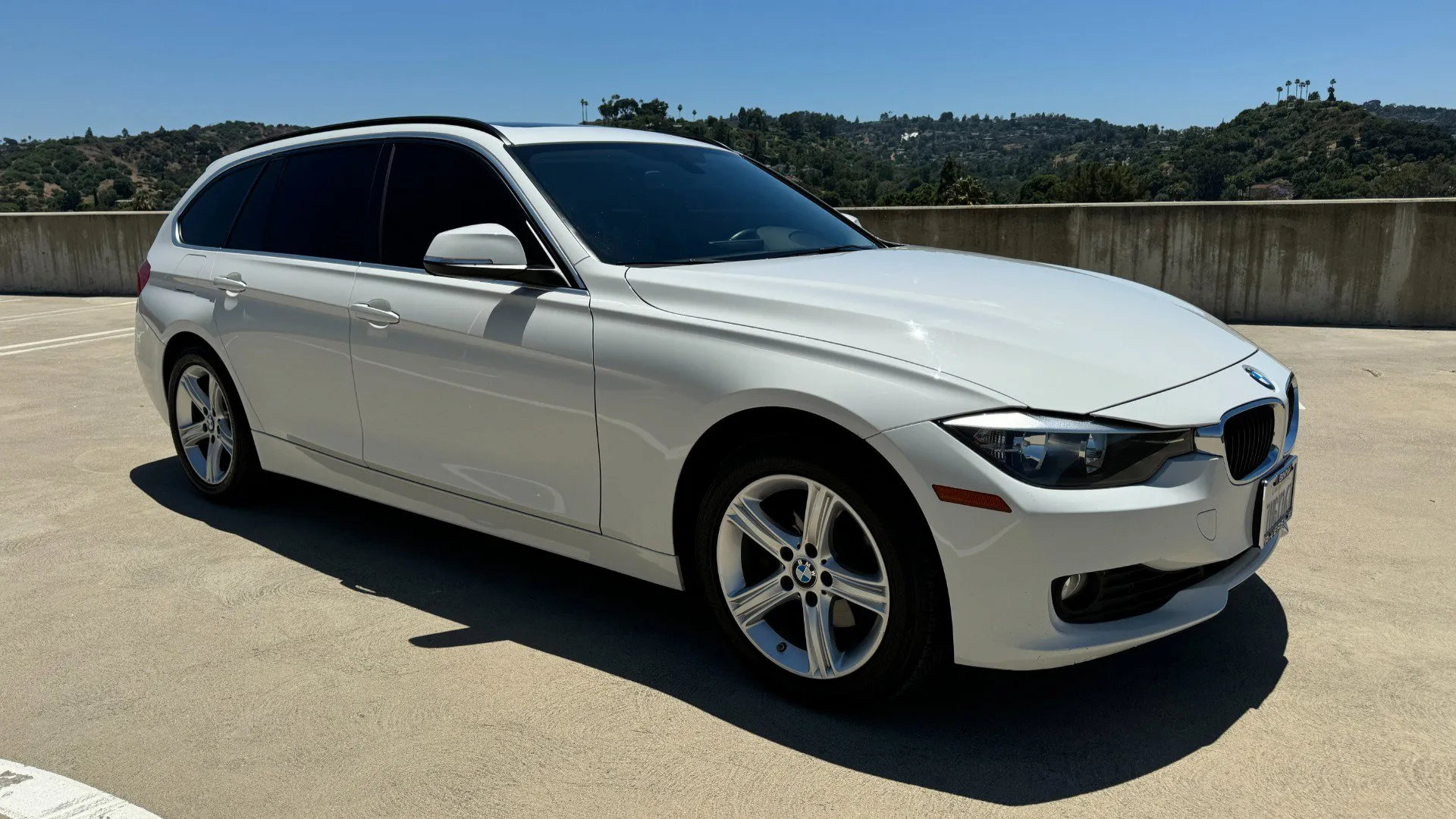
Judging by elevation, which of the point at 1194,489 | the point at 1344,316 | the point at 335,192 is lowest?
the point at 1344,316

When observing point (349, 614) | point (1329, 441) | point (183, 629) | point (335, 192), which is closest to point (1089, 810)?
point (349, 614)

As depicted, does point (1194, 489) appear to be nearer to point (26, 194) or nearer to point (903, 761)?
point (903, 761)

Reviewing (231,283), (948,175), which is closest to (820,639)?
(231,283)

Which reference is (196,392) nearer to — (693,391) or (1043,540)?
(693,391)

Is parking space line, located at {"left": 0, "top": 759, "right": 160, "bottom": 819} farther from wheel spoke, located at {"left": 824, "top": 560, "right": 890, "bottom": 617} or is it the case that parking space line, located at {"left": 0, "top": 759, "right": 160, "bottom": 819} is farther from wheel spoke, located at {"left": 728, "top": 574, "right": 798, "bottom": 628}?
wheel spoke, located at {"left": 824, "top": 560, "right": 890, "bottom": 617}

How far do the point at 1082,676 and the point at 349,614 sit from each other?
2.47 m

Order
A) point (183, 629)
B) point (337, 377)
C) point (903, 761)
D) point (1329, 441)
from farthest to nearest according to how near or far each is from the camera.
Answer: point (1329, 441), point (337, 377), point (183, 629), point (903, 761)

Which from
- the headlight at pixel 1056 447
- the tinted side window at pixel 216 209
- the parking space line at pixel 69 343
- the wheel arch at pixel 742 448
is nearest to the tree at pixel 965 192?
the parking space line at pixel 69 343

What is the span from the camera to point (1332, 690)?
10.5 feet

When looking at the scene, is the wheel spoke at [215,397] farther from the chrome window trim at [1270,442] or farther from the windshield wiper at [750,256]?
the chrome window trim at [1270,442]

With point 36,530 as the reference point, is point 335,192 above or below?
above

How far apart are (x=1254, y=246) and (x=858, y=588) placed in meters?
9.29

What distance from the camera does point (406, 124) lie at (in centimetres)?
439

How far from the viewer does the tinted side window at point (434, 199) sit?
12.8 ft
